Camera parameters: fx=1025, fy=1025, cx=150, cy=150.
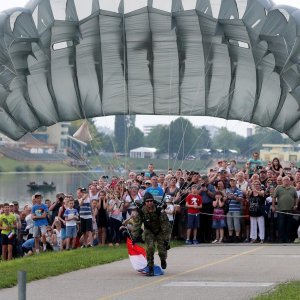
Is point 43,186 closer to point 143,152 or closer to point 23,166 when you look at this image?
point 23,166

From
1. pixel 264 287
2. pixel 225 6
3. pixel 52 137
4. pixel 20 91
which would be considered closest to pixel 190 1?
pixel 225 6

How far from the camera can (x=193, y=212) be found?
72.2 ft

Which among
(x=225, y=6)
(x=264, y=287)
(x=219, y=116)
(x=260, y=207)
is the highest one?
(x=225, y=6)

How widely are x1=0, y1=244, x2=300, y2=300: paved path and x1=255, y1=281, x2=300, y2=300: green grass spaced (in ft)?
0.72

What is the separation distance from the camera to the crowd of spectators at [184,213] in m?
21.4

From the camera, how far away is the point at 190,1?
19.8 meters

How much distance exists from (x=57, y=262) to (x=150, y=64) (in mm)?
5484

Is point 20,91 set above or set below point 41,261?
above

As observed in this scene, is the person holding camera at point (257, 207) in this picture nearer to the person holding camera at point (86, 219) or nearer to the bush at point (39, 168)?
the person holding camera at point (86, 219)

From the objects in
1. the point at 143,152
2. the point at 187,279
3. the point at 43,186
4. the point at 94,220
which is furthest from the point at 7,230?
the point at 43,186

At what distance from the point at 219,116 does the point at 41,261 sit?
638 cm

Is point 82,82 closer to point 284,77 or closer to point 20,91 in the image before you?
point 20,91

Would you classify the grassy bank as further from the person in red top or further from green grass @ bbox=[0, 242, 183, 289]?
green grass @ bbox=[0, 242, 183, 289]

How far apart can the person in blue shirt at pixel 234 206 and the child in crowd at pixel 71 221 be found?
3285 mm
